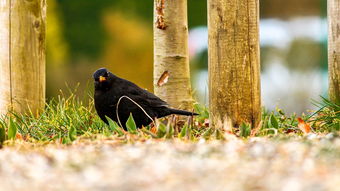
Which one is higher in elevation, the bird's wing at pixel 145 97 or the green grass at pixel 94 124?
the bird's wing at pixel 145 97

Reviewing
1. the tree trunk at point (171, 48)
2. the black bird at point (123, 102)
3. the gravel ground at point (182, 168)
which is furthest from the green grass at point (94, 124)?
the gravel ground at point (182, 168)

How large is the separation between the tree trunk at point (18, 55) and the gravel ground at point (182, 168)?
8.94 feet

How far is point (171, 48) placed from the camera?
16.9 feet

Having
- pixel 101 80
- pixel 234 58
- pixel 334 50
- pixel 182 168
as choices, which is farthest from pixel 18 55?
pixel 182 168

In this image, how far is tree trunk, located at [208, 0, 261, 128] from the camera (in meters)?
4.27

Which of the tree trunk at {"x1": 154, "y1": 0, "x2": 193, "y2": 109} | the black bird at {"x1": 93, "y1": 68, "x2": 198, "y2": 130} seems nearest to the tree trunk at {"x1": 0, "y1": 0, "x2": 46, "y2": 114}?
the black bird at {"x1": 93, "y1": 68, "x2": 198, "y2": 130}

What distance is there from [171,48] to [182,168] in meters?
3.01

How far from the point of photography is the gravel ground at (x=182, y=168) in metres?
1.96

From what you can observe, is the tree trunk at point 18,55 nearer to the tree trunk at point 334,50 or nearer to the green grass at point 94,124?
the green grass at point 94,124

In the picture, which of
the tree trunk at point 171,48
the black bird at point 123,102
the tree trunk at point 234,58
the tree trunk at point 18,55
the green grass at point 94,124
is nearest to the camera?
the tree trunk at point 234,58

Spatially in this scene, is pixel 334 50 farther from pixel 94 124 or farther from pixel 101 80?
pixel 94 124

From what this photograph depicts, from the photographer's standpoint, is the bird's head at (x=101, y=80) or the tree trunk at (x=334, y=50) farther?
the tree trunk at (x=334, y=50)

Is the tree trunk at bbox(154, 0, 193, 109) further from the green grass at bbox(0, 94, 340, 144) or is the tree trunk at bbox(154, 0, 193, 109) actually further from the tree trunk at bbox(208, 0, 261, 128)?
the tree trunk at bbox(208, 0, 261, 128)

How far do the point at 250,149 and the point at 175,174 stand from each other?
744 millimetres
